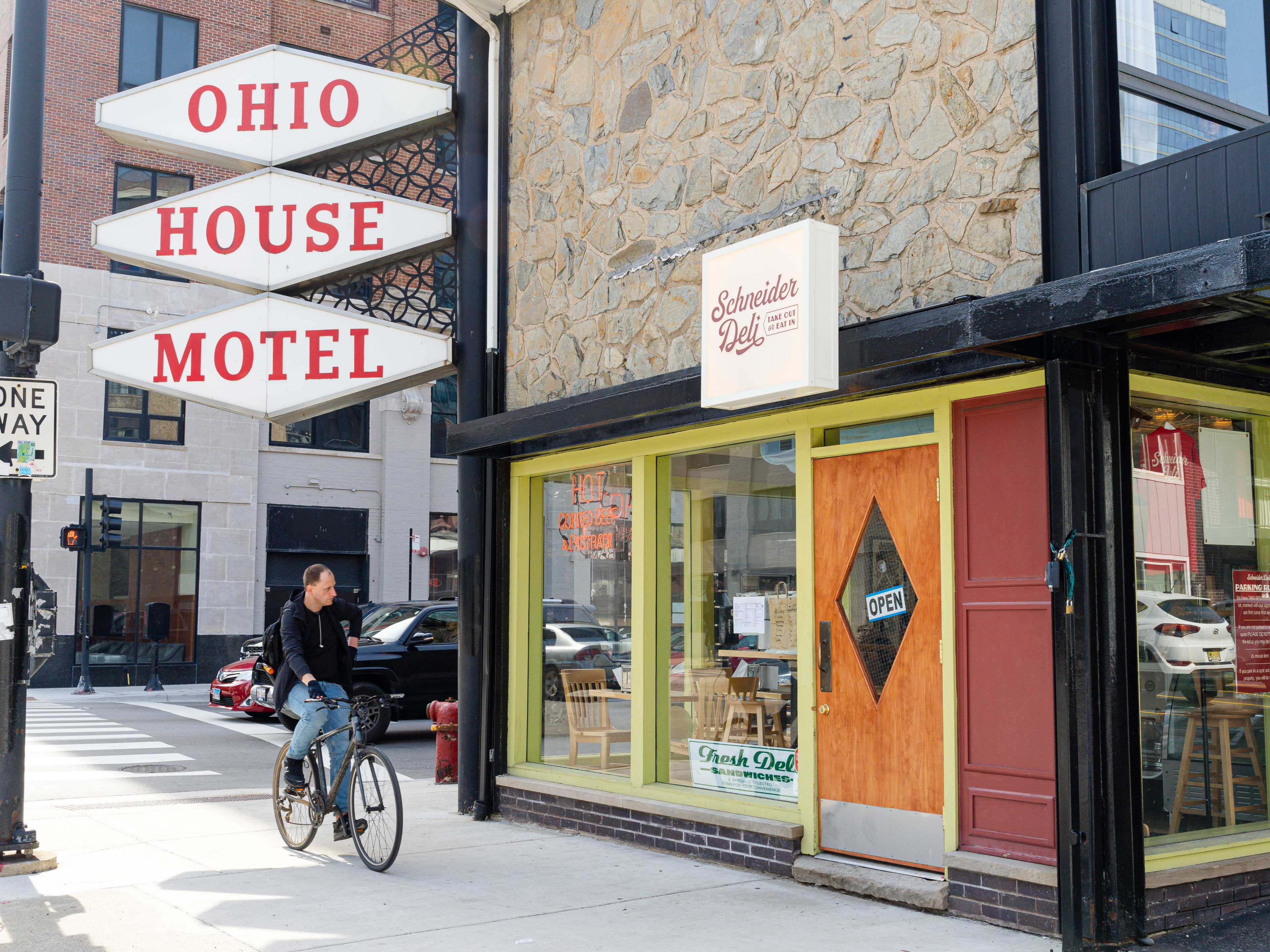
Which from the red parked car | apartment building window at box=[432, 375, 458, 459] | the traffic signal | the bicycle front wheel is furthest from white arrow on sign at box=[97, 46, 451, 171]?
apartment building window at box=[432, 375, 458, 459]

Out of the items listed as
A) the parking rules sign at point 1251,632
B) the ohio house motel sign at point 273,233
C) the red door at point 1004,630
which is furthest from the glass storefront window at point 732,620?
the ohio house motel sign at point 273,233

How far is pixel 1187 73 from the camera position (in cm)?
595

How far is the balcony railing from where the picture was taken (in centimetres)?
508

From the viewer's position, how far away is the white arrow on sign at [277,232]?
9664 millimetres

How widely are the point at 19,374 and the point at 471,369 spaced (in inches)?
131

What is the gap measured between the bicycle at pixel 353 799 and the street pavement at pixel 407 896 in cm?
16

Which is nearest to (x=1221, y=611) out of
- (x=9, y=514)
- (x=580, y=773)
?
(x=580, y=773)

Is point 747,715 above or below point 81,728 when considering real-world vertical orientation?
above

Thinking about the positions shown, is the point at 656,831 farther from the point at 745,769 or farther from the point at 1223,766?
the point at 1223,766

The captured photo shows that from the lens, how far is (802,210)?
702cm

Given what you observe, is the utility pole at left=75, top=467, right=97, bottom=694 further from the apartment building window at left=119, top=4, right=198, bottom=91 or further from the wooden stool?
the wooden stool

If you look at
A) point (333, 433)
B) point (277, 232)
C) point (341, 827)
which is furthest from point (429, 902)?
point (333, 433)

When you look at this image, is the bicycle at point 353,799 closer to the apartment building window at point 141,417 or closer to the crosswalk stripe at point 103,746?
the crosswalk stripe at point 103,746

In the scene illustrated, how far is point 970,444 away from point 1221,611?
5.26 feet
